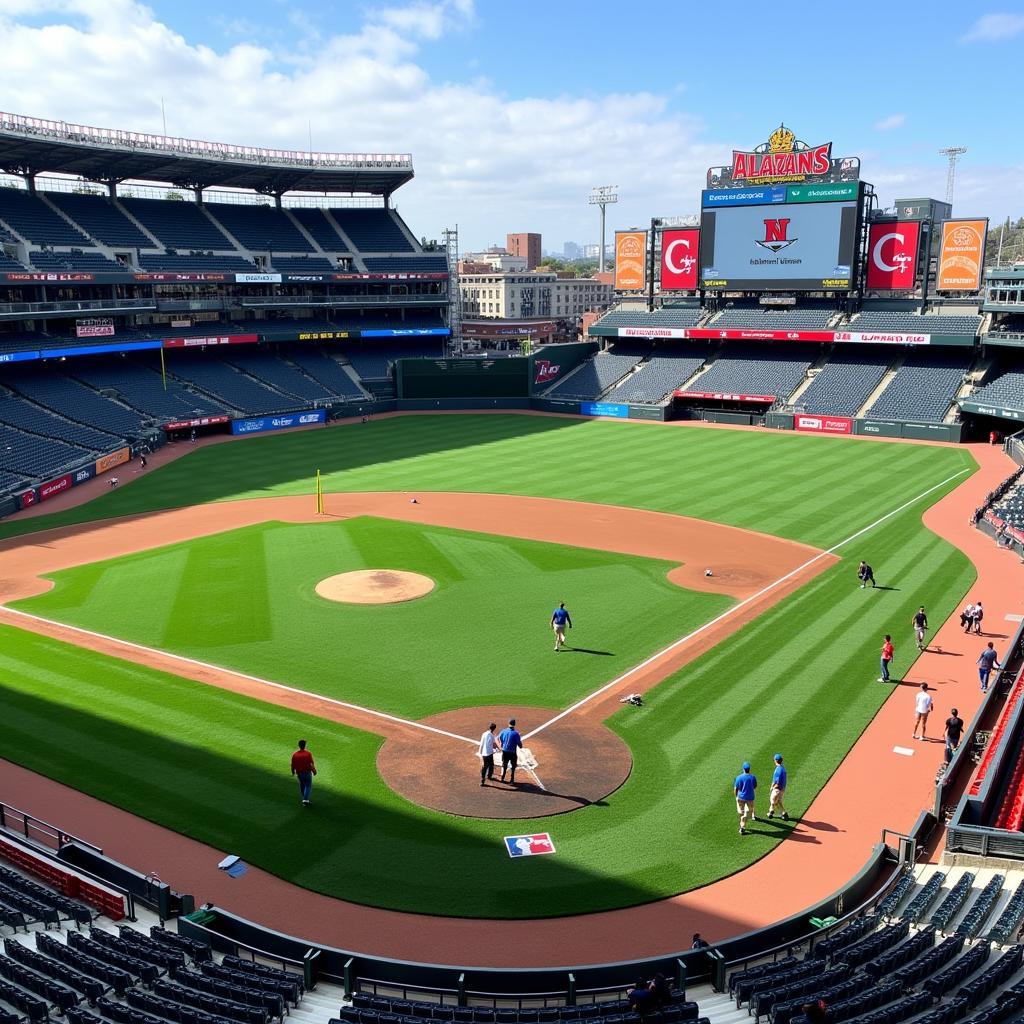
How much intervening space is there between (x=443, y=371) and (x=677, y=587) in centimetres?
5334

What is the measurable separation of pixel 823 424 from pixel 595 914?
196 ft

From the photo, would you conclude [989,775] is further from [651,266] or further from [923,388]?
[651,266]

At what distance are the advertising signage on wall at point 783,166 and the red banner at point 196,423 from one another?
149 ft

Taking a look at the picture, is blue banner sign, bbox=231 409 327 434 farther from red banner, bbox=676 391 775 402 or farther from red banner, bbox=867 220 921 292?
red banner, bbox=867 220 921 292

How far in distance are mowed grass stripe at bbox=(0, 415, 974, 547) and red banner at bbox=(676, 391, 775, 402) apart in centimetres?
516

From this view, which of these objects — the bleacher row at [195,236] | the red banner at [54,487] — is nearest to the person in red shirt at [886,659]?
the red banner at [54,487]

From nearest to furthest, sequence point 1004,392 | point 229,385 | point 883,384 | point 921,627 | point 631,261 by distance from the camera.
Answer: point 921,627
point 1004,392
point 883,384
point 229,385
point 631,261

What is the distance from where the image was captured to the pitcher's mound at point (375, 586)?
31.2 meters

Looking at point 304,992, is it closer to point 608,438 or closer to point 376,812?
point 376,812

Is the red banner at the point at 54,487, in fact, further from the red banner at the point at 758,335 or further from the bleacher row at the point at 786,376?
the red banner at the point at 758,335

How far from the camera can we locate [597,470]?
55.0 m

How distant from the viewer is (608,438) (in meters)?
67.4

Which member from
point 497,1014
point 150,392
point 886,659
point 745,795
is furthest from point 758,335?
point 497,1014

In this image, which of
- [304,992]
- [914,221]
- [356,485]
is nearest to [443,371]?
[356,485]
